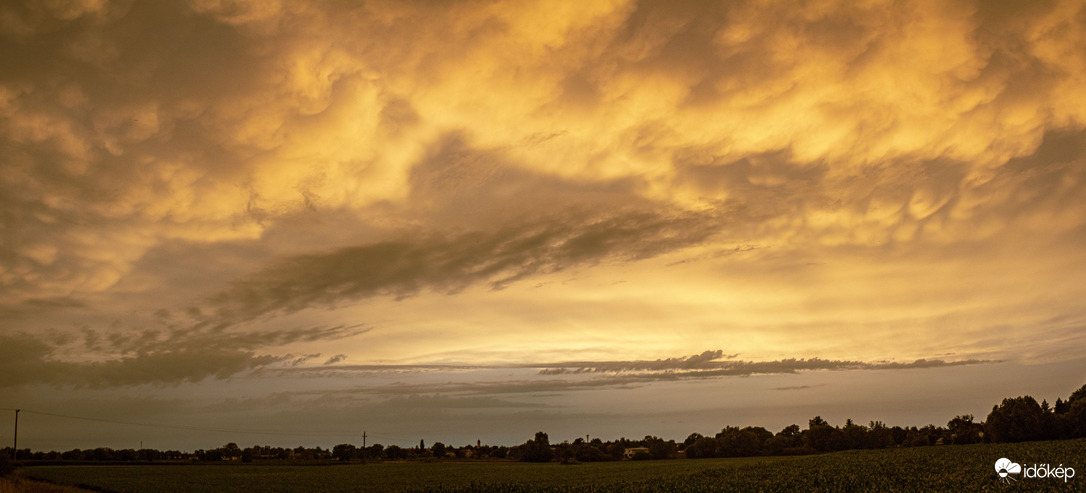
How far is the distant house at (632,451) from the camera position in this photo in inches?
5717

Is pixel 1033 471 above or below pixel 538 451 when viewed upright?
above

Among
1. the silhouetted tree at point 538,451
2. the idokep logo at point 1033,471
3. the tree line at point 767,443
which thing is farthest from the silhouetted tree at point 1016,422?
the silhouetted tree at point 538,451

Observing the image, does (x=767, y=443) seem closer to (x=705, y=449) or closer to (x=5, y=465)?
(x=705, y=449)

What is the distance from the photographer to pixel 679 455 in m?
146

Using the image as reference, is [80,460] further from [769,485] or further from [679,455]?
[769,485]

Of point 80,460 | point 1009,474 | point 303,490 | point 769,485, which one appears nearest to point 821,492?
point 769,485

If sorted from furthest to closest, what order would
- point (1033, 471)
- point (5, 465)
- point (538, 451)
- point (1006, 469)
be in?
point (538, 451) < point (5, 465) < point (1033, 471) < point (1006, 469)

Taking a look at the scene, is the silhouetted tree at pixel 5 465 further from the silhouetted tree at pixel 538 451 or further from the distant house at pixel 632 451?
the distant house at pixel 632 451

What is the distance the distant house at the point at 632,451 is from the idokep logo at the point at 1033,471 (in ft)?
348

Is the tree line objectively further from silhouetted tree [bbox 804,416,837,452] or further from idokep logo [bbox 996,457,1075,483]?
idokep logo [bbox 996,457,1075,483]

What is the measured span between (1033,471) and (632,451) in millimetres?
118644

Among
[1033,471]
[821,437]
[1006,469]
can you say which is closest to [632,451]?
[821,437]

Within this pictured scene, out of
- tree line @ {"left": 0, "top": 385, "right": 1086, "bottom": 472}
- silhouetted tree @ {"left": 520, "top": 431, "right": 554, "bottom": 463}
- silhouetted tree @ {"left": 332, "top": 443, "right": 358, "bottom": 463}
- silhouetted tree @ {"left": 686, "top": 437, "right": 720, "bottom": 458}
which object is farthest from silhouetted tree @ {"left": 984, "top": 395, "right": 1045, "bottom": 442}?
silhouetted tree @ {"left": 332, "top": 443, "right": 358, "bottom": 463}

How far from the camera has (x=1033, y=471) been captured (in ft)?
138
